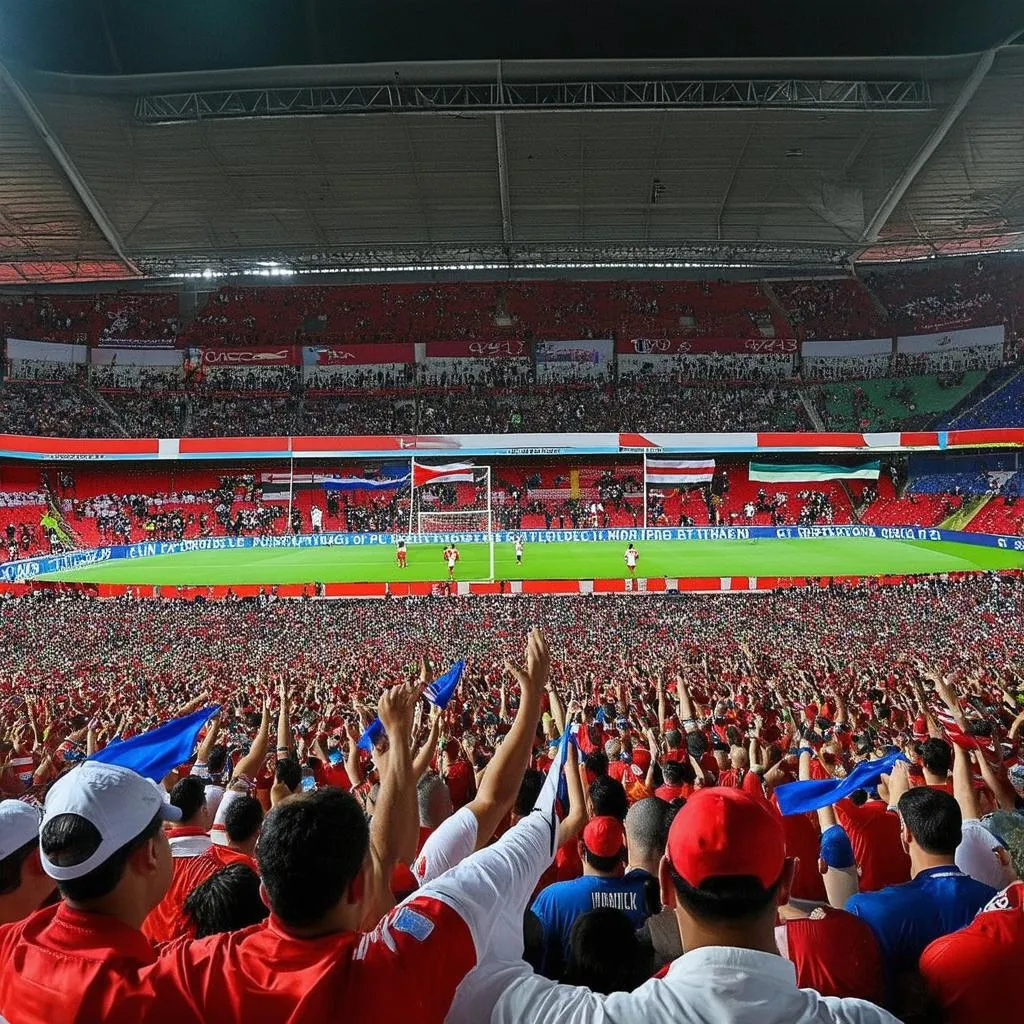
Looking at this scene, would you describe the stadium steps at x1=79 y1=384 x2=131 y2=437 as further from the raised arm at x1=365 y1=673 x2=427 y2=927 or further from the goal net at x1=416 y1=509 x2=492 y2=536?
the raised arm at x1=365 y1=673 x2=427 y2=927

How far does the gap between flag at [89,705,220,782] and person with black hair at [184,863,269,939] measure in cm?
142

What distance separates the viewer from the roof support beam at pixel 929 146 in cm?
2625

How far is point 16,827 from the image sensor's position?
282 centimetres

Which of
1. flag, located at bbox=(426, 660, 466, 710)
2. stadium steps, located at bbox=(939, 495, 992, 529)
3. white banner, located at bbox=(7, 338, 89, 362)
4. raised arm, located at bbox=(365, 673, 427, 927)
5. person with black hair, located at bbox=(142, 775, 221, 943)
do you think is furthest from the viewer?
white banner, located at bbox=(7, 338, 89, 362)

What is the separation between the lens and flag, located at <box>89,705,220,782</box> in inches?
161

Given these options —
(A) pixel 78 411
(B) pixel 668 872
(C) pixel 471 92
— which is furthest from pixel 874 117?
(A) pixel 78 411

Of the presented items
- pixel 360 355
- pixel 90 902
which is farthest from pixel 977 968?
pixel 360 355

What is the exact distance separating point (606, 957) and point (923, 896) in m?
1.42

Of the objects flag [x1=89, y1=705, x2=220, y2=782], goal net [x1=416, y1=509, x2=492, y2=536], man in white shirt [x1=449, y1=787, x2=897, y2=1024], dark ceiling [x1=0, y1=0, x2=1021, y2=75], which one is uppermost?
dark ceiling [x1=0, y1=0, x2=1021, y2=75]

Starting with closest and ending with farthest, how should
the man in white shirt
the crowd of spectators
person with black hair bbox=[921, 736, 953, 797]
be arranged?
1. the man in white shirt
2. the crowd of spectators
3. person with black hair bbox=[921, 736, 953, 797]

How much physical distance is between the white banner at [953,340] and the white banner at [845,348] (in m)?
0.87

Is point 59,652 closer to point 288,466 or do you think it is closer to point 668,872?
point 668,872

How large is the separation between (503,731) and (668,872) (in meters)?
6.89

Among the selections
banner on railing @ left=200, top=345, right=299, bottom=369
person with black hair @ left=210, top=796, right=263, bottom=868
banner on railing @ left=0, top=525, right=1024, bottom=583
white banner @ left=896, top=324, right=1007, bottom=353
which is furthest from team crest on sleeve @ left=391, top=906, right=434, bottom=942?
white banner @ left=896, top=324, right=1007, bottom=353
